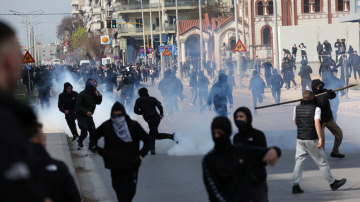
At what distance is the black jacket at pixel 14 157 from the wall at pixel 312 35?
34.5m

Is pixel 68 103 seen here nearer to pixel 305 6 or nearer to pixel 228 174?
pixel 228 174

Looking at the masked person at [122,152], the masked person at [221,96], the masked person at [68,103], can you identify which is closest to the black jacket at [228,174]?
the masked person at [122,152]

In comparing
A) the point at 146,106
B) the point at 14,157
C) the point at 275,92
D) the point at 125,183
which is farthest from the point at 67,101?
the point at 14,157

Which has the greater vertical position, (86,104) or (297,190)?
(86,104)

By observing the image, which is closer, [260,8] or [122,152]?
[122,152]

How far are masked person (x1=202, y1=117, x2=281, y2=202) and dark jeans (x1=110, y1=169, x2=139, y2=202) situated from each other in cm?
185

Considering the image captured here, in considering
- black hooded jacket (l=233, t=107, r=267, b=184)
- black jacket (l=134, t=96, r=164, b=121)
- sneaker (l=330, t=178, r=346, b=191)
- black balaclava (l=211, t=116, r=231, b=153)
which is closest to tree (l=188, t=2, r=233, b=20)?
black jacket (l=134, t=96, r=164, b=121)

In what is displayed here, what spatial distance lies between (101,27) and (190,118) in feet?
307

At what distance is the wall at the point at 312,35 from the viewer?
115 ft

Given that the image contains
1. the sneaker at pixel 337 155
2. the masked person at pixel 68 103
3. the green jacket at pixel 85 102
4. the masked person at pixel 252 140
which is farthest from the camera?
the masked person at pixel 68 103

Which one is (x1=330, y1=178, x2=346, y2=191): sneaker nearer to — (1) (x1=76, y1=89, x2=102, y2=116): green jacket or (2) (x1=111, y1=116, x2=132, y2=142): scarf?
(2) (x1=111, y1=116, x2=132, y2=142): scarf

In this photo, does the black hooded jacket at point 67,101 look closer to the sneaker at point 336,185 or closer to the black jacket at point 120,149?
the black jacket at point 120,149

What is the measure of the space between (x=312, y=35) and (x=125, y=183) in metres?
33.6

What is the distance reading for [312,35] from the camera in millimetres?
36062
